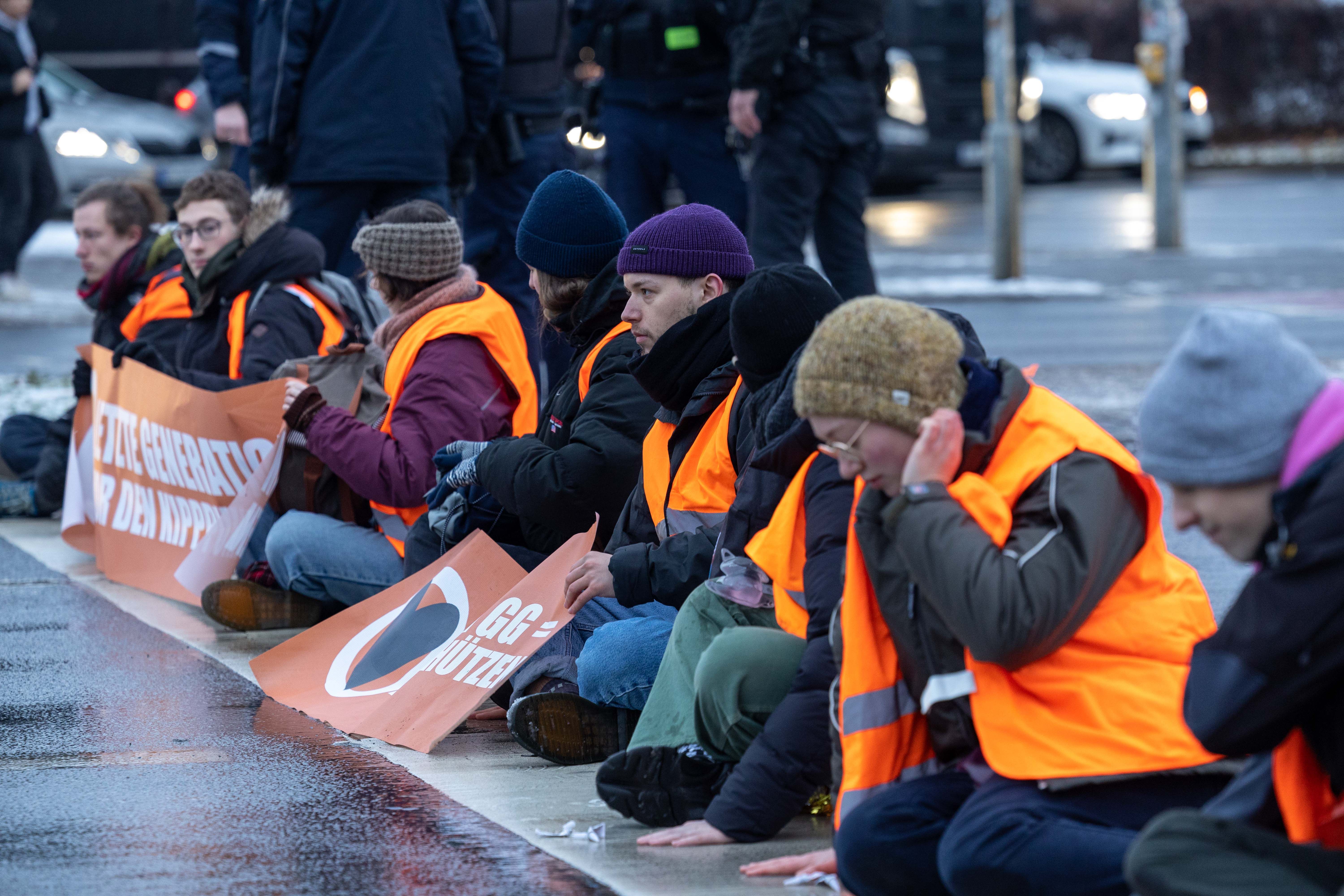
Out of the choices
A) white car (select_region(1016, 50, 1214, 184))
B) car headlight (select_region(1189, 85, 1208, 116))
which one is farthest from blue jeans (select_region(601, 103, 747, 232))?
white car (select_region(1016, 50, 1214, 184))

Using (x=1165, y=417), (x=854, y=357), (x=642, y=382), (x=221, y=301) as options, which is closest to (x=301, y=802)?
(x=642, y=382)

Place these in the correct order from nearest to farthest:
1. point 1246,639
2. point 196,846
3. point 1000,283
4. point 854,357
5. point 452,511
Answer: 1. point 1246,639
2. point 854,357
3. point 196,846
4. point 452,511
5. point 1000,283

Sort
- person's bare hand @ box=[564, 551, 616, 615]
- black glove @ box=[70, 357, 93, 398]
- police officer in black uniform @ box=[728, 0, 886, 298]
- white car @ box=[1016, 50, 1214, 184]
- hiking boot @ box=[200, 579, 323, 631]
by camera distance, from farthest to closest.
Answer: white car @ box=[1016, 50, 1214, 184] < police officer in black uniform @ box=[728, 0, 886, 298] < black glove @ box=[70, 357, 93, 398] < hiking boot @ box=[200, 579, 323, 631] < person's bare hand @ box=[564, 551, 616, 615]

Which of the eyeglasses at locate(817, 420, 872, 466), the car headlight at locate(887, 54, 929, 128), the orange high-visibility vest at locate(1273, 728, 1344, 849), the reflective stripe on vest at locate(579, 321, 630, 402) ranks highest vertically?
the eyeglasses at locate(817, 420, 872, 466)

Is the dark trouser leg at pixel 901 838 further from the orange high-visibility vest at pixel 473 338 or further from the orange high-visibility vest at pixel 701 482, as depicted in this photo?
the orange high-visibility vest at pixel 473 338

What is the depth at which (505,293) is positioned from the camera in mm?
7648

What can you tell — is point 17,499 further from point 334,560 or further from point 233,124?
point 334,560

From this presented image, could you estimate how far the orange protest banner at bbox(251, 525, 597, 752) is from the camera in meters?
3.99

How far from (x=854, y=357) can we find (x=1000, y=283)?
407 inches

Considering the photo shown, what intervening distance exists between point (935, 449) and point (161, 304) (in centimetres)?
399

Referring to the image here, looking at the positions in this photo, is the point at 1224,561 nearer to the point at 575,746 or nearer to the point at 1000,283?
the point at 575,746

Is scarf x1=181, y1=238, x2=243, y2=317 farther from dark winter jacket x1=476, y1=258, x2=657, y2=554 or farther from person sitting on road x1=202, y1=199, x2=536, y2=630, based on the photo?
dark winter jacket x1=476, y1=258, x2=657, y2=554

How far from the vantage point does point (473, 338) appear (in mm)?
4867

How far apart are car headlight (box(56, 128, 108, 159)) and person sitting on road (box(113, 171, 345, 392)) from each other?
37.5ft
